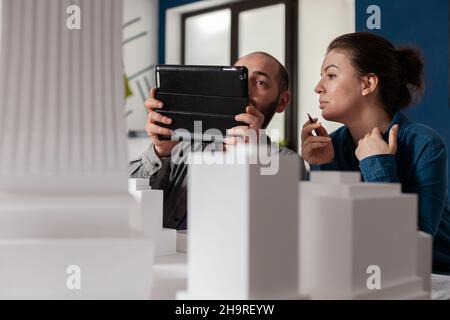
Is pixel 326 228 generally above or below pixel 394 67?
below

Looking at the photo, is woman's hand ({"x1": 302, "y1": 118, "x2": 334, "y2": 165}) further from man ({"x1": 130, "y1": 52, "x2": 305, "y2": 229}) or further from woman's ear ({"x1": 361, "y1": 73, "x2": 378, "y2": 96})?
woman's ear ({"x1": 361, "y1": 73, "x2": 378, "y2": 96})

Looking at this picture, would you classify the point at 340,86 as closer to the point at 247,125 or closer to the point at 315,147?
the point at 315,147

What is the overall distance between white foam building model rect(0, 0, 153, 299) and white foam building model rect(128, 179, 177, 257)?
0.77ft

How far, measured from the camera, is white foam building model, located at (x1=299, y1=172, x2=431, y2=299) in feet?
2.00

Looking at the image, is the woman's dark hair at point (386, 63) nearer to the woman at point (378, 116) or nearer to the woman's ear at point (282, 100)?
the woman at point (378, 116)

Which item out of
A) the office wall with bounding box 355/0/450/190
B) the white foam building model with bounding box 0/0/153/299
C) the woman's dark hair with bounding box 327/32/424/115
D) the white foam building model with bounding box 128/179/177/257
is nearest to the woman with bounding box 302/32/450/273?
the woman's dark hair with bounding box 327/32/424/115

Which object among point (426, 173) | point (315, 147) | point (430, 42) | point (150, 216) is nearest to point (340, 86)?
point (315, 147)

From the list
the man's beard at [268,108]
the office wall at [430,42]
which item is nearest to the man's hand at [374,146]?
the man's beard at [268,108]

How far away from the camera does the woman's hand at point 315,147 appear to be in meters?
1.37

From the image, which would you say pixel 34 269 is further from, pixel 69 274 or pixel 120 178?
pixel 120 178

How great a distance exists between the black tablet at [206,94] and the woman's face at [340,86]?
1.14 feet

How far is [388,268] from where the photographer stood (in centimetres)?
66

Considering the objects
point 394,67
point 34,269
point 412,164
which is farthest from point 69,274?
point 394,67
